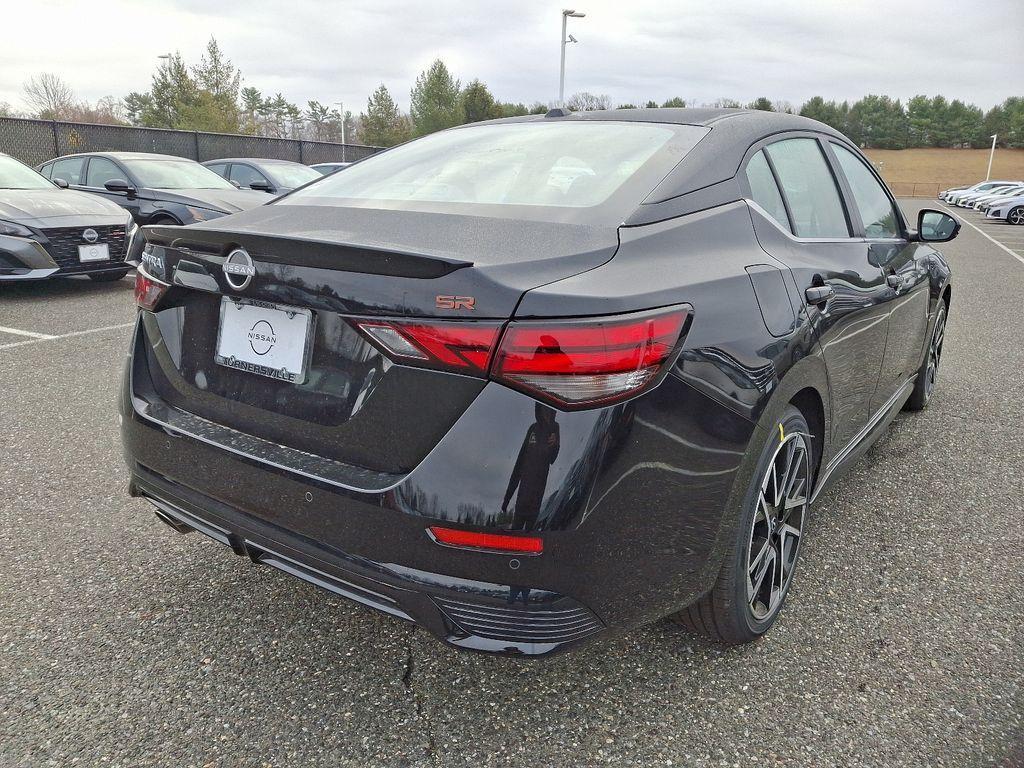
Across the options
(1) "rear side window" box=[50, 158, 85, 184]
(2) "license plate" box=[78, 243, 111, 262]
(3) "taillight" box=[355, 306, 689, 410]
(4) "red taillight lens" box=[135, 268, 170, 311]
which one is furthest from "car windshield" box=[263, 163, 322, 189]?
(3) "taillight" box=[355, 306, 689, 410]

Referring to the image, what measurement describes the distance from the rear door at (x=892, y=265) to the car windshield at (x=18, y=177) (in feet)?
28.0

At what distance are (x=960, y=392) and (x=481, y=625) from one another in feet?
15.6

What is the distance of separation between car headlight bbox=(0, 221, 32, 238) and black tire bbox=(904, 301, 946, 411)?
767cm

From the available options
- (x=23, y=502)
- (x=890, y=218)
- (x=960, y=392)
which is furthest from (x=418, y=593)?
(x=960, y=392)

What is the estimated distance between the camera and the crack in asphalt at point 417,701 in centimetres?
186

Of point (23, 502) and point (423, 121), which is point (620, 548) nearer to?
point (23, 502)

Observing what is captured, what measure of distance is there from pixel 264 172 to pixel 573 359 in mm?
12079

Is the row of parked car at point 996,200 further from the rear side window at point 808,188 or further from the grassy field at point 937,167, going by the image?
the rear side window at point 808,188

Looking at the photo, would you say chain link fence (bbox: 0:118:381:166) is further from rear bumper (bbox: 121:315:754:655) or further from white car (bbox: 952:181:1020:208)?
white car (bbox: 952:181:1020:208)

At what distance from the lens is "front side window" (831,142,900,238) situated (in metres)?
3.19

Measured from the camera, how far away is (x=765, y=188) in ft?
7.95

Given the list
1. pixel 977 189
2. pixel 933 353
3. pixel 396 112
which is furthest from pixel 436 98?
pixel 933 353

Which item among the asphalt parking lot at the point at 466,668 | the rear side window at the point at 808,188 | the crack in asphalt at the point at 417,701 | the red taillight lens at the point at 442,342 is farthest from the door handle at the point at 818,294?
the crack in asphalt at the point at 417,701

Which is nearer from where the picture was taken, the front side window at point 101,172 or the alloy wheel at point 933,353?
the alloy wheel at point 933,353
